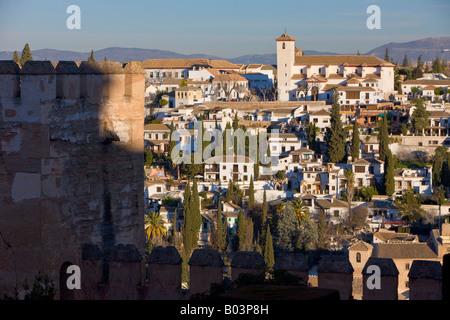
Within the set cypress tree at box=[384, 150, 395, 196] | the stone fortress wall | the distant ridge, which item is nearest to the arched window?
the stone fortress wall

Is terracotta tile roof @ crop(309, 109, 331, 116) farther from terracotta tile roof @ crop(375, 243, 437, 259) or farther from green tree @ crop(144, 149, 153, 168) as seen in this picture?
terracotta tile roof @ crop(375, 243, 437, 259)

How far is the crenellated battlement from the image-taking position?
21.8 ft

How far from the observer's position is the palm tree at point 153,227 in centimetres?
A: 3291

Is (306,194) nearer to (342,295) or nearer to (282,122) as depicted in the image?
(282,122)

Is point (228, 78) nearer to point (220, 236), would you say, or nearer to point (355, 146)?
point (355, 146)

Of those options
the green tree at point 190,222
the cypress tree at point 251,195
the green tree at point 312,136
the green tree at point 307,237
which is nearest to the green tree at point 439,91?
the green tree at point 312,136

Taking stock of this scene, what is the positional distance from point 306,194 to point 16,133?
111ft

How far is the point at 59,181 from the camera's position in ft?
21.8

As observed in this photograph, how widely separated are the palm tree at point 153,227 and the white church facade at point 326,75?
26789 mm

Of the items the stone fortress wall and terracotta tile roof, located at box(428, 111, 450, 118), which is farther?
terracotta tile roof, located at box(428, 111, 450, 118)

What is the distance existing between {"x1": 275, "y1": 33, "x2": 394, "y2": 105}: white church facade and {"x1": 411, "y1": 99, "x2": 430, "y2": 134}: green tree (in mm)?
9273

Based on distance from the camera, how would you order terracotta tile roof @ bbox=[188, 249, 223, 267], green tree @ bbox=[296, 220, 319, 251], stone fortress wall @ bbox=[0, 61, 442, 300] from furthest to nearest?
green tree @ bbox=[296, 220, 319, 251] → stone fortress wall @ bbox=[0, 61, 442, 300] → terracotta tile roof @ bbox=[188, 249, 223, 267]
